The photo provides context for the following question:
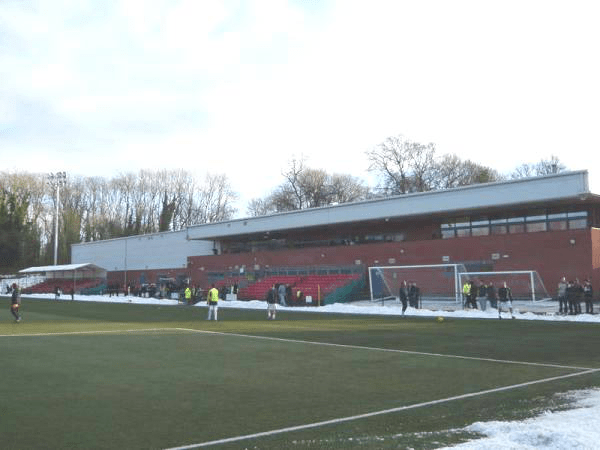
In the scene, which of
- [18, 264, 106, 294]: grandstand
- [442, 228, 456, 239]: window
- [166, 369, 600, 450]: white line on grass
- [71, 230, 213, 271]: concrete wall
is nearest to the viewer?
[166, 369, 600, 450]: white line on grass

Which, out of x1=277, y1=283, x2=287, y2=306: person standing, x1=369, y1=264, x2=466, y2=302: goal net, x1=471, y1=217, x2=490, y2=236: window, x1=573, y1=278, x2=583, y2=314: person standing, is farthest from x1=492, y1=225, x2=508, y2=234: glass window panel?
x1=277, y1=283, x2=287, y2=306: person standing

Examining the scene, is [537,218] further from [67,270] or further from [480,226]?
[67,270]

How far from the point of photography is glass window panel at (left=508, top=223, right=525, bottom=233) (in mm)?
39412

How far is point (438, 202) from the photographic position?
41.8 meters

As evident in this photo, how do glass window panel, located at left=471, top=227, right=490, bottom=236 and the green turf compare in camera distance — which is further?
glass window panel, located at left=471, top=227, right=490, bottom=236

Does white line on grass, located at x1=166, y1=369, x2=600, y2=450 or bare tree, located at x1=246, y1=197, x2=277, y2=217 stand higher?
bare tree, located at x1=246, y1=197, x2=277, y2=217

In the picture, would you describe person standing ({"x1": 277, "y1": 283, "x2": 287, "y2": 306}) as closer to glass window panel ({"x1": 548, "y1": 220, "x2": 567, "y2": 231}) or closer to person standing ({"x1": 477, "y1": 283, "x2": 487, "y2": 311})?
person standing ({"x1": 477, "y1": 283, "x2": 487, "y2": 311})

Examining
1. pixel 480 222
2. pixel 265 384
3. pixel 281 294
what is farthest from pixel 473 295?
pixel 265 384

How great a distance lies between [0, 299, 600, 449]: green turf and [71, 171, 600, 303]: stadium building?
15.7 metres

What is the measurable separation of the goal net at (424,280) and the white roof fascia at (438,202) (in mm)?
5089

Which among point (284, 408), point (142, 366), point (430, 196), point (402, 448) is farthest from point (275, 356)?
point (430, 196)

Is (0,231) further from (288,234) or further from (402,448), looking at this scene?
(402,448)

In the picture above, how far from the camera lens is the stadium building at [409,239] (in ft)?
117

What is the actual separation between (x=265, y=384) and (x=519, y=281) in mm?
27001
